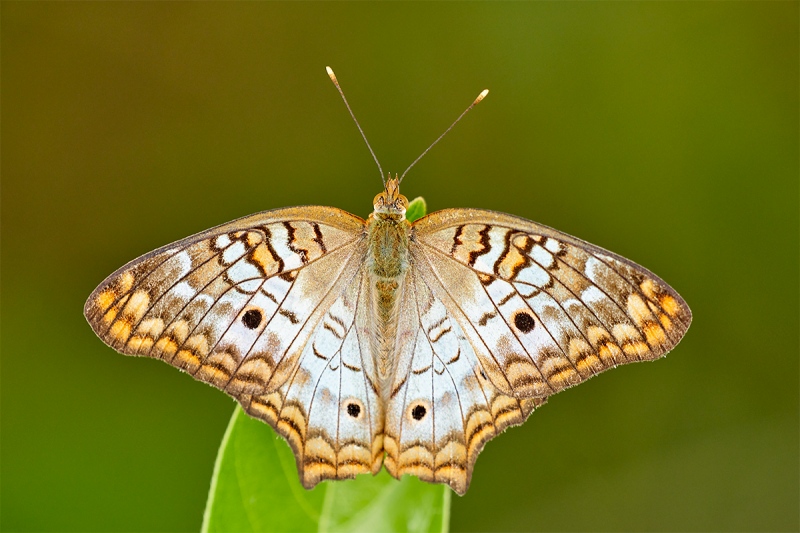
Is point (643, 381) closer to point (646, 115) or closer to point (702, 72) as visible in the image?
point (646, 115)

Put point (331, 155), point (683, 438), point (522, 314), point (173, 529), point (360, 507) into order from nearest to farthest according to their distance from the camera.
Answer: point (360, 507) < point (522, 314) < point (173, 529) < point (683, 438) < point (331, 155)

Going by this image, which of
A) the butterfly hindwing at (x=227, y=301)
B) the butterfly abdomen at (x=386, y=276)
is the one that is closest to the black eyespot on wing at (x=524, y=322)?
the butterfly abdomen at (x=386, y=276)

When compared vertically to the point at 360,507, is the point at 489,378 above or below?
above

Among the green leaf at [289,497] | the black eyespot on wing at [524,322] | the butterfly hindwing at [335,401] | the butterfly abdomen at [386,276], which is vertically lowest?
the green leaf at [289,497]

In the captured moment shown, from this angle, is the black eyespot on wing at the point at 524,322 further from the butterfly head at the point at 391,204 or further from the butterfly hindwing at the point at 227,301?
the butterfly hindwing at the point at 227,301

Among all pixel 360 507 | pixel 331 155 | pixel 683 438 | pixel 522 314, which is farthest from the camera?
pixel 331 155

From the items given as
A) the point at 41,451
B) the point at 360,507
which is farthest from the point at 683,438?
the point at 41,451

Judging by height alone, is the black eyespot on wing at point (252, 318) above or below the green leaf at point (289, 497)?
above
